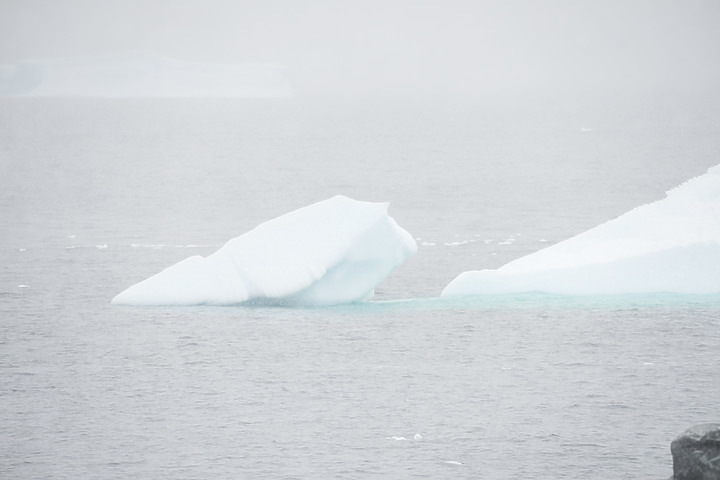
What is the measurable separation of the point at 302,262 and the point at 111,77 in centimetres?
8547

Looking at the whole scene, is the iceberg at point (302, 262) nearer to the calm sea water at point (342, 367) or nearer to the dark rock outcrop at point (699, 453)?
the calm sea water at point (342, 367)

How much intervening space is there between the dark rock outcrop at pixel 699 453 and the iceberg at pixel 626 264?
11663 mm

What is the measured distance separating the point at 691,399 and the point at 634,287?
6.51m

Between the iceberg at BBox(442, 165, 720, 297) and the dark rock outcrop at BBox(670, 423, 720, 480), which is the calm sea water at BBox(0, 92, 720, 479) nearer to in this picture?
the iceberg at BBox(442, 165, 720, 297)

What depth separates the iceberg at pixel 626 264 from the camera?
23.8 metres

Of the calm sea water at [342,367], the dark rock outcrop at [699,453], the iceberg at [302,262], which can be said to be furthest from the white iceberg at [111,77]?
the dark rock outcrop at [699,453]

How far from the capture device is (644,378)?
19.1 metres

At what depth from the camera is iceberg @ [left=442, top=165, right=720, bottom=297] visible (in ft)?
78.1

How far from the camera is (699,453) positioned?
40.5ft

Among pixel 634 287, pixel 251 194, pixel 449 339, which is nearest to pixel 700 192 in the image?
pixel 634 287

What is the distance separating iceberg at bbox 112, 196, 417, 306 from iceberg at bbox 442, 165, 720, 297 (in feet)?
7.62

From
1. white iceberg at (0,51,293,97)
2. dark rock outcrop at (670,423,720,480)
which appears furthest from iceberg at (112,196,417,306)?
white iceberg at (0,51,293,97)

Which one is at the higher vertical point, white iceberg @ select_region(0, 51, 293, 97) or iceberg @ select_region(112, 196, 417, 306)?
iceberg @ select_region(112, 196, 417, 306)

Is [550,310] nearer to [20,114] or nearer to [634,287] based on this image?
[634,287]
